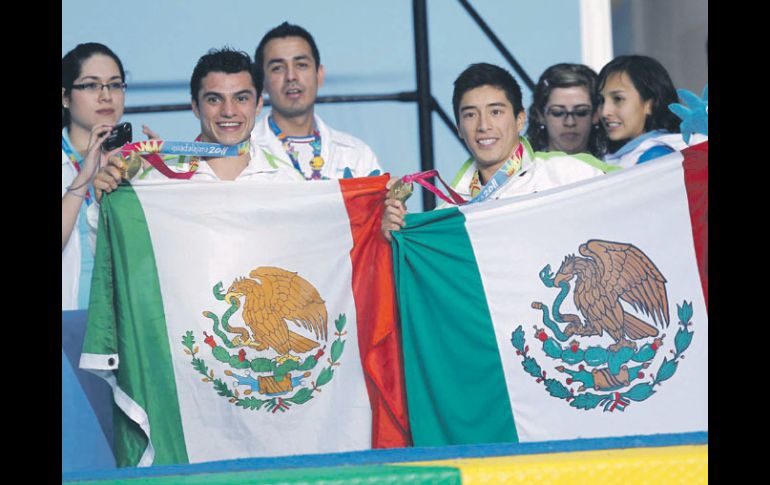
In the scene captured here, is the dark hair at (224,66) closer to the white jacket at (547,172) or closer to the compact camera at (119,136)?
the compact camera at (119,136)

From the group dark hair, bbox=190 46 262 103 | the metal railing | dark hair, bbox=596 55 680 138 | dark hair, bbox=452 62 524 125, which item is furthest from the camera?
the metal railing

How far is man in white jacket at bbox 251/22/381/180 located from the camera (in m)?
4.56

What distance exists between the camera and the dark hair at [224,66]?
161 inches

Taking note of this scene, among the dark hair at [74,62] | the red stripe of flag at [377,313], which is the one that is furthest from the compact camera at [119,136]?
the red stripe of flag at [377,313]

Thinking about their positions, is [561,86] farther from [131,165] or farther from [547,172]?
[131,165]

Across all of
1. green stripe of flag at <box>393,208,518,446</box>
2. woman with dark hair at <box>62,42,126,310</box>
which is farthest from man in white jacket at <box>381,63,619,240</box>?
woman with dark hair at <box>62,42,126,310</box>

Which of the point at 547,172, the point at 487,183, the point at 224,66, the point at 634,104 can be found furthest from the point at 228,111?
the point at 634,104

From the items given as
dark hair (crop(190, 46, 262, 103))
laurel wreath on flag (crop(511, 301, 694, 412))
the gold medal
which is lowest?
laurel wreath on flag (crop(511, 301, 694, 412))

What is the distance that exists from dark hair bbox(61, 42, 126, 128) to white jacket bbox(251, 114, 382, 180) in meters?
0.63

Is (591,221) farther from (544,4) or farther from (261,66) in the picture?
(544,4)

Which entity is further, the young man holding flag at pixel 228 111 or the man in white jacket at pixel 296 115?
the man in white jacket at pixel 296 115

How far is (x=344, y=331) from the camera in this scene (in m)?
3.61

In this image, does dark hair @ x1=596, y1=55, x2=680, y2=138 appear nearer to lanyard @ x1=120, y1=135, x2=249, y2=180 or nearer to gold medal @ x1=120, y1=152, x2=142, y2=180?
lanyard @ x1=120, y1=135, x2=249, y2=180

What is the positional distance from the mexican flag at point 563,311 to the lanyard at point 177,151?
769 millimetres
